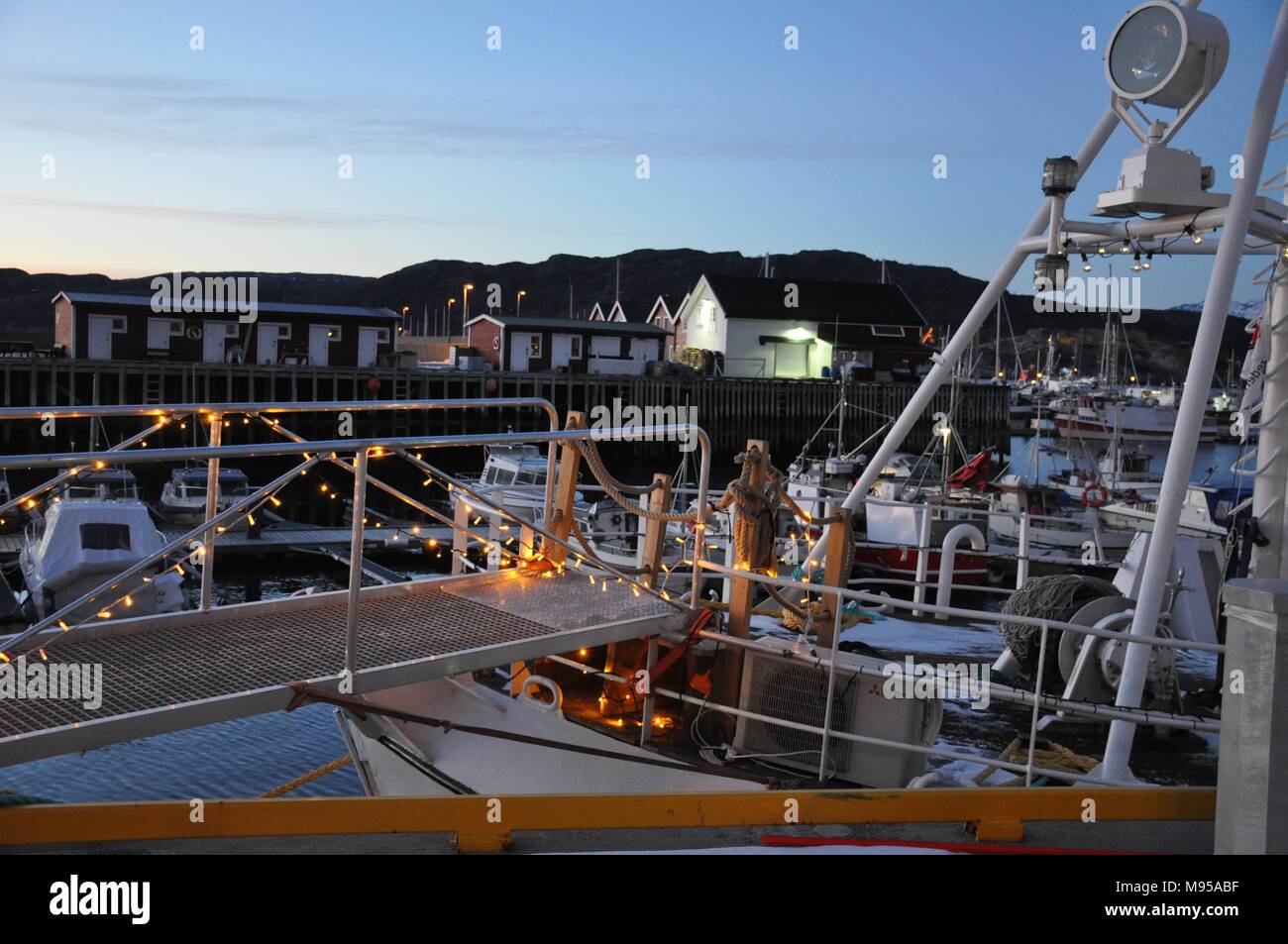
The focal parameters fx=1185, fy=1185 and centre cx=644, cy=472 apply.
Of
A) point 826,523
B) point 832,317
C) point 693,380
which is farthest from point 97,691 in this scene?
point 832,317

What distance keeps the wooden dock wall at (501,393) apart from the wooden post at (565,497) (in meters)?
42.3

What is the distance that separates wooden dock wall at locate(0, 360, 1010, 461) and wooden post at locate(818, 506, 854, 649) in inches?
1686

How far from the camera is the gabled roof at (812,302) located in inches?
2867

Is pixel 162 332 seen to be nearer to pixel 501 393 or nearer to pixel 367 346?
pixel 367 346

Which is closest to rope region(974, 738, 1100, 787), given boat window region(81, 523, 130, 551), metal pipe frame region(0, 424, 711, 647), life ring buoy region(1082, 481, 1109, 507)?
metal pipe frame region(0, 424, 711, 647)

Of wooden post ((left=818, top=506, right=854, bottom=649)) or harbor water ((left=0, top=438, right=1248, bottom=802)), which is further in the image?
harbor water ((left=0, top=438, right=1248, bottom=802))

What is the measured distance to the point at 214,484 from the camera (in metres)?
7.79

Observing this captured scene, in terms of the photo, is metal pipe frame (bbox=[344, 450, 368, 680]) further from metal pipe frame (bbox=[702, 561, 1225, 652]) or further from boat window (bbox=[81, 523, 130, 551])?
boat window (bbox=[81, 523, 130, 551])

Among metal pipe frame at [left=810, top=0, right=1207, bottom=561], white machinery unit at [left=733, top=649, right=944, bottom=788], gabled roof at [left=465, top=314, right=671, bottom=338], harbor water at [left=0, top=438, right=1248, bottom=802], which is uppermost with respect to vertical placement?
gabled roof at [left=465, top=314, right=671, bottom=338]

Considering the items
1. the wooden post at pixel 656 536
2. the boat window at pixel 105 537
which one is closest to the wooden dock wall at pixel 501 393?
the boat window at pixel 105 537

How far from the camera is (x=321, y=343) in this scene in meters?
59.1

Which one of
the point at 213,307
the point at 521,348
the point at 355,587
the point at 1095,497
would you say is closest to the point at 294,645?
the point at 355,587

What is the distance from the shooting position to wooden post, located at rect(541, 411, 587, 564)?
8.98m
